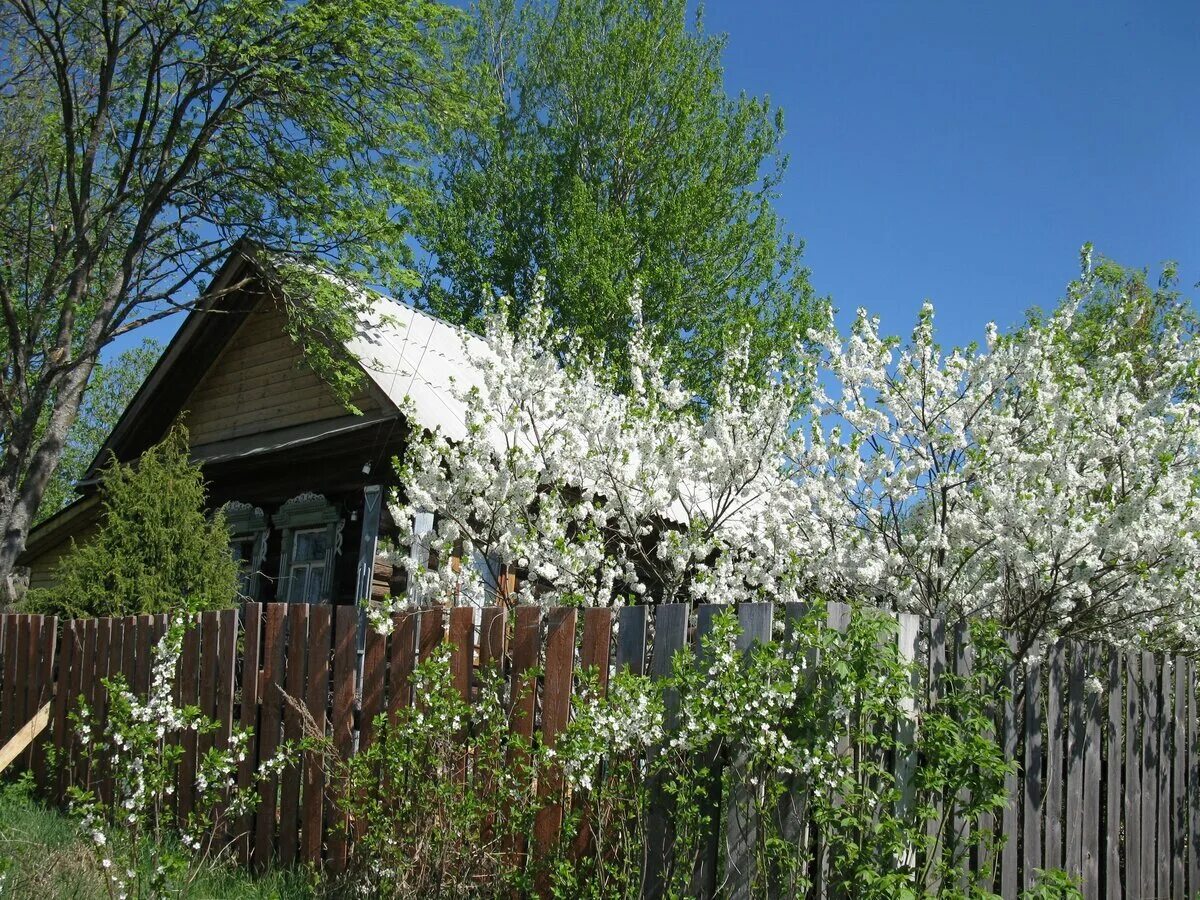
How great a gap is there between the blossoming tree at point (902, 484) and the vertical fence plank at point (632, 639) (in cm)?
45

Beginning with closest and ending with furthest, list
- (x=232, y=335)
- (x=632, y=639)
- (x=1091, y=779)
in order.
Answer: (x=632, y=639)
(x=1091, y=779)
(x=232, y=335)

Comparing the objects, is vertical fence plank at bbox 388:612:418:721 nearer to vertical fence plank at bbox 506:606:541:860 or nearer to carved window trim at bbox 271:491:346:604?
vertical fence plank at bbox 506:606:541:860

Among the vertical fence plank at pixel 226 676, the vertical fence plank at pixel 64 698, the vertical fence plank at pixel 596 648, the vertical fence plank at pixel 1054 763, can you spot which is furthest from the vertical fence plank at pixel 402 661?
the vertical fence plank at pixel 64 698

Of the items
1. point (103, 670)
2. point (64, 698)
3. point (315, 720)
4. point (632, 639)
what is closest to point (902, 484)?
point (632, 639)

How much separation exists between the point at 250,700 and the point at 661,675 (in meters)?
2.88

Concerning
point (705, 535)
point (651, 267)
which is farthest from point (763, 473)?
point (651, 267)

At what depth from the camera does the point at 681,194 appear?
24.2m

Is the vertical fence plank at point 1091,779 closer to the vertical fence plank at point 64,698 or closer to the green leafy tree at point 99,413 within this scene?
the vertical fence plank at point 64,698

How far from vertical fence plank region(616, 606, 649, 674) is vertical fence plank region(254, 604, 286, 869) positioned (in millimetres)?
2158

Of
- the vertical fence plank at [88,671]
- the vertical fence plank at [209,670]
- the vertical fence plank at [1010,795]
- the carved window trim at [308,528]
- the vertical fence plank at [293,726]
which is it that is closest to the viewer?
the vertical fence plank at [1010,795]

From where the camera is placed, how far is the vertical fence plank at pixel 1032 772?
14.3ft

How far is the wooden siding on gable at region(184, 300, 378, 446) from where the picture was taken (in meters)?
13.1

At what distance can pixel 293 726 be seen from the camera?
222 inches

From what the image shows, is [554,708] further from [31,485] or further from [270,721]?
[31,485]
